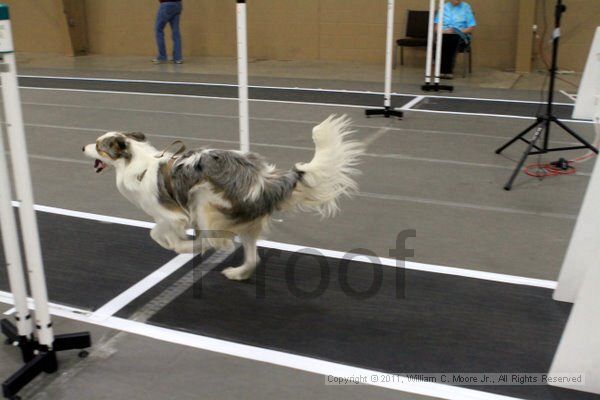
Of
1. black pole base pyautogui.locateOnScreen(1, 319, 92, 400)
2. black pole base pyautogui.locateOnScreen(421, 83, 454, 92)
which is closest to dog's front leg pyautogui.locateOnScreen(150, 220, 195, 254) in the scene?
black pole base pyautogui.locateOnScreen(1, 319, 92, 400)

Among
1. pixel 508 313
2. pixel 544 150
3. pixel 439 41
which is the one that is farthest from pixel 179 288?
pixel 439 41

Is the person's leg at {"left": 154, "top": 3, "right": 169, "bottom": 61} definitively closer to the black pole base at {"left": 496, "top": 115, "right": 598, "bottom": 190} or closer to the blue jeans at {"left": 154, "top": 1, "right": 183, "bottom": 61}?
the blue jeans at {"left": 154, "top": 1, "right": 183, "bottom": 61}

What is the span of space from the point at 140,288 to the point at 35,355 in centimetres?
79

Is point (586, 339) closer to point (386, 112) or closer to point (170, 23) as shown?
point (386, 112)

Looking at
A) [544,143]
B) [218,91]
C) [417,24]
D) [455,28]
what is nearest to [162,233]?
[544,143]

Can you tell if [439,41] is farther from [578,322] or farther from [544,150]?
[578,322]

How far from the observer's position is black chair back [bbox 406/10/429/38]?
35.3 ft

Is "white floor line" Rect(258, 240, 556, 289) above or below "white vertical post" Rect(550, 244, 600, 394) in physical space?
below

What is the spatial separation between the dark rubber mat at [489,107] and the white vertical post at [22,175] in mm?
6245

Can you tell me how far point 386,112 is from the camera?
23.7 feet

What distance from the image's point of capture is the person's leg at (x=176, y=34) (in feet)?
38.9

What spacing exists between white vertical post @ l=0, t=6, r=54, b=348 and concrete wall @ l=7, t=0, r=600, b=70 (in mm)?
9818

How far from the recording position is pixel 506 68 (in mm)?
10719

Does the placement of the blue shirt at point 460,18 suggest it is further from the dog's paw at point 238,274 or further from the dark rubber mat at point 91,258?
the dog's paw at point 238,274
